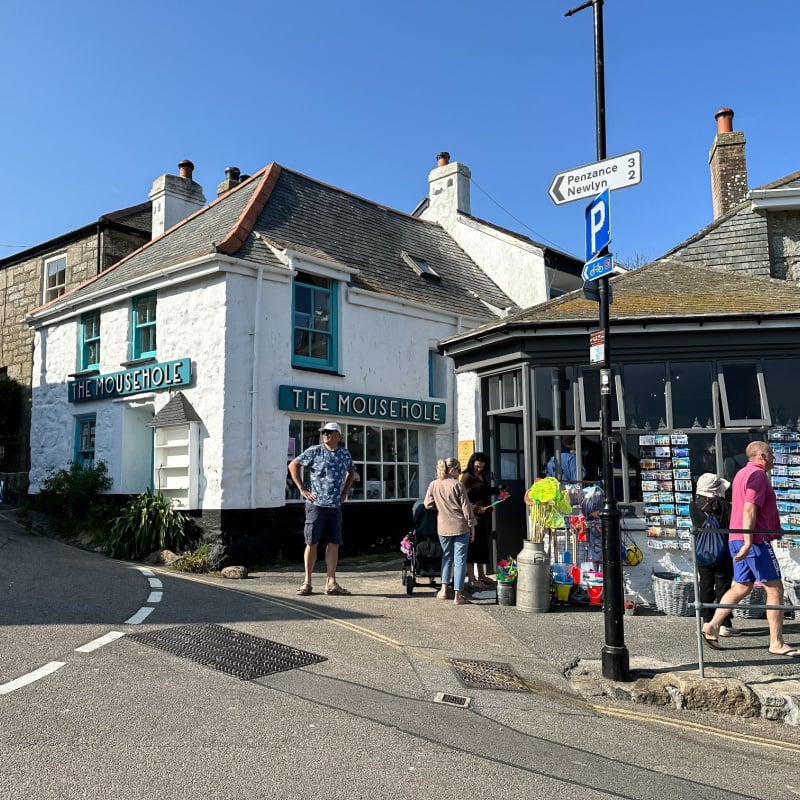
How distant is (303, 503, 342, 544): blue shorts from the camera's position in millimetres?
8797

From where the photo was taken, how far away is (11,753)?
12.4 ft

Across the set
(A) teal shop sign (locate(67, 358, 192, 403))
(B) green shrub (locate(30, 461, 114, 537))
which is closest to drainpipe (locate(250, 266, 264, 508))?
(A) teal shop sign (locate(67, 358, 192, 403))

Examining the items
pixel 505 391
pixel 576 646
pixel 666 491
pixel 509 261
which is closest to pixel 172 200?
pixel 509 261

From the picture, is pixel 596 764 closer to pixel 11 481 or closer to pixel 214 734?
pixel 214 734

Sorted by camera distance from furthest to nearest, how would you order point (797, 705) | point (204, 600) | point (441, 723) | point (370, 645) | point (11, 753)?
point (204, 600) < point (370, 645) < point (797, 705) < point (441, 723) < point (11, 753)

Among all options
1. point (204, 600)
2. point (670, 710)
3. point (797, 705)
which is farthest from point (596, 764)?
point (204, 600)

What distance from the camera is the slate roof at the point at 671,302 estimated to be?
8.84m

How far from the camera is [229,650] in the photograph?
19.8ft

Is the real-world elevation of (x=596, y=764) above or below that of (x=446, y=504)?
below

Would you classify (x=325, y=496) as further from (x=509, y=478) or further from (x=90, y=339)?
(x=90, y=339)

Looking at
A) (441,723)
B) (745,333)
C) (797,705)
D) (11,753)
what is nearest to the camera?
(11,753)

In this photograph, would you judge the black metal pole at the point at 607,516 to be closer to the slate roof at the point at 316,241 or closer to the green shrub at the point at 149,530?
the slate roof at the point at 316,241

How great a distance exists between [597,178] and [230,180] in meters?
15.4

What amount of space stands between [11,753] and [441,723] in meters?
2.41
